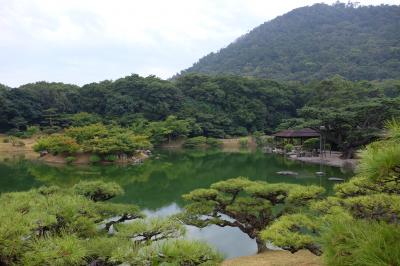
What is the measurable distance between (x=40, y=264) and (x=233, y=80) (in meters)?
36.4

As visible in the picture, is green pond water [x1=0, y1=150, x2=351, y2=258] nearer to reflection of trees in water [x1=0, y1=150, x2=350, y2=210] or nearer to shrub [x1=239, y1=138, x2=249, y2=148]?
reflection of trees in water [x1=0, y1=150, x2=350, y2=210]

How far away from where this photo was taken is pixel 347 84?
3262cm

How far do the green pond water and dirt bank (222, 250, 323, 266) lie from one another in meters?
1.00

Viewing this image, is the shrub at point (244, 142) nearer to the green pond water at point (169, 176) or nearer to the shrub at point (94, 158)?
the green pond water at point (169, 176)

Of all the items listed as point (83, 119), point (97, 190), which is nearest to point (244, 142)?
point (83, 119)

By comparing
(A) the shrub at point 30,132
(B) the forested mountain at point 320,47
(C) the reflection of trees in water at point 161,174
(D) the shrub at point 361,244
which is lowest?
(C) the reflection of trees in water at point 161,174

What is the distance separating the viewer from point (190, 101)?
36656 mm

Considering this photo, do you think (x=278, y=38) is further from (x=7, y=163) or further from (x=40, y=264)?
(x=40, y=264)

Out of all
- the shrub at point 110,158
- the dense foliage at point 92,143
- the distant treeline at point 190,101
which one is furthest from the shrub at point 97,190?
the distant treeline at point 190,101

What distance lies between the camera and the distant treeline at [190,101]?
1212 inches

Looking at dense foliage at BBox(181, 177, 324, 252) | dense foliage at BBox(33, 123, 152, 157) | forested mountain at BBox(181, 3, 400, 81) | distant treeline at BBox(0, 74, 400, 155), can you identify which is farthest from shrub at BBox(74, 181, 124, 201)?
forested mountain at BBox(181, 3, 400, 81)

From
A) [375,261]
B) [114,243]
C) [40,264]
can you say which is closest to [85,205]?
[114,243]

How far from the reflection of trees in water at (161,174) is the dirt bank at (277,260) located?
4.76 metres

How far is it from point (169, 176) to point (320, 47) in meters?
A: 57.1
